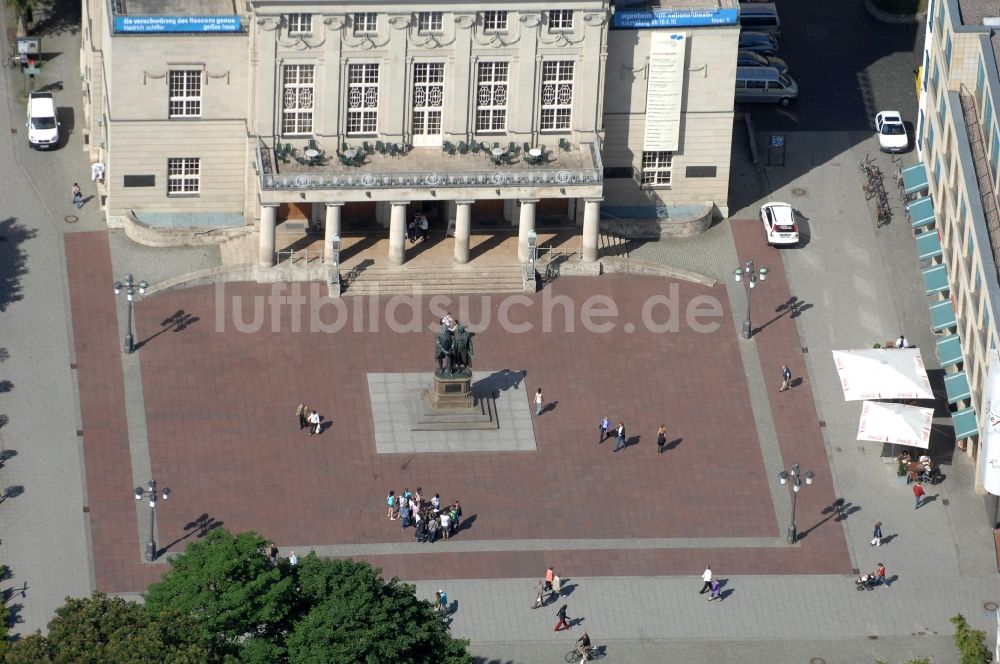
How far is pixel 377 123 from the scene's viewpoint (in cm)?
17275

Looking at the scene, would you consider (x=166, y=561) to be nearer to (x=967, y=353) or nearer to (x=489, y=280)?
(x=489, y=280)

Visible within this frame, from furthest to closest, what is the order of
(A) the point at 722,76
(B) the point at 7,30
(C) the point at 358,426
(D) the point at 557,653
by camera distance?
1. (B) the point at 7,30
2. (A) the point at 722,76
3. (C) the point at 358,426
4. (D) the point at 557,653

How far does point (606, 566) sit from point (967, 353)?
22455 millimetres

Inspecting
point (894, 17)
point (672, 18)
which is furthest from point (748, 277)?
point (894, 17)

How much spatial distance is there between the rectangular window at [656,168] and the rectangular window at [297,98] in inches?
715

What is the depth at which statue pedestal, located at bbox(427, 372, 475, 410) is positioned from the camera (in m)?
164

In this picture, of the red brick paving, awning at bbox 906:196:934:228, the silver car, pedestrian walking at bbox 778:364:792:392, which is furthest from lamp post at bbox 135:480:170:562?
the silver car

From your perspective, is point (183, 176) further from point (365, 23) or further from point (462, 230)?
point (462, 230)

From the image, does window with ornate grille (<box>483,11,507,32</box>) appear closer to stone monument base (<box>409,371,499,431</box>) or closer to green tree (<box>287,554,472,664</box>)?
stone monument base (<box>409,371,499,431</box>)

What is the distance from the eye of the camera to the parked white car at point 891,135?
603 ft

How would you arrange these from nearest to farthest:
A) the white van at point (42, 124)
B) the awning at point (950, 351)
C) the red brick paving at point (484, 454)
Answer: the red brick paving at point (484, 454)
the awning at point (950, 351)
the white van at point (42, 124)

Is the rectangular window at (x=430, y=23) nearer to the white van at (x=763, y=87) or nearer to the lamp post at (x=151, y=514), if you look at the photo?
the white van at (x=763, y=87)

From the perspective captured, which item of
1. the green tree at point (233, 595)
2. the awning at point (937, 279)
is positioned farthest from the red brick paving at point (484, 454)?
the green tree at point (233, 595)

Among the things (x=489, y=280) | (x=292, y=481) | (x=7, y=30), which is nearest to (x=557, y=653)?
(x=292, y=481)
